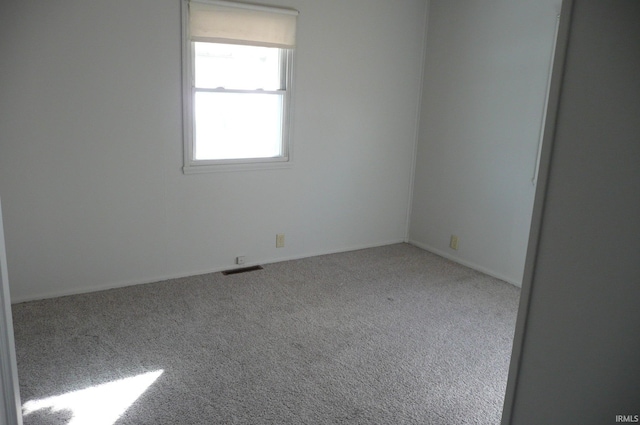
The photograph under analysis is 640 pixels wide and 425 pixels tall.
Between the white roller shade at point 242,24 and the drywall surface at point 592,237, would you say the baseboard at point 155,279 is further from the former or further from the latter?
the drywall surface at point 592,237

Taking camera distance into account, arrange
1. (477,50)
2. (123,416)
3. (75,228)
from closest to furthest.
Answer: (123,416) → (75,228) → (477,50)

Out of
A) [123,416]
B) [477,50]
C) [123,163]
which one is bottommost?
[123,416]

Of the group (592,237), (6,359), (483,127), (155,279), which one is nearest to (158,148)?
(155,279)

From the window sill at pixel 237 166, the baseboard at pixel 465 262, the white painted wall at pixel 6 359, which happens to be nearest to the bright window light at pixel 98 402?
the white painted wall at pixel 6 359

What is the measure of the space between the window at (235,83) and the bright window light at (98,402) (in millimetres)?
1748

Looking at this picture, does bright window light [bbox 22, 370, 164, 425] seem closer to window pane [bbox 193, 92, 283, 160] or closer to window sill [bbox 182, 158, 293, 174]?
window sill [bbox 182, 158, 293, 174]

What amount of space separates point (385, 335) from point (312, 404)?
34.7 inches

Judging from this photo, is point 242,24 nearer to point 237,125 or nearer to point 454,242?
point 237,125

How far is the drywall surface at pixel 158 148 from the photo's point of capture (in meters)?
3.15

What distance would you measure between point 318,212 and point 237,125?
1119 millimetres

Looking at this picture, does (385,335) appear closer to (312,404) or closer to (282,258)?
(312,404)

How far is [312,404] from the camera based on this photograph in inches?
93.6

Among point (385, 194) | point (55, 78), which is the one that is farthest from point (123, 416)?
point (385, 194)

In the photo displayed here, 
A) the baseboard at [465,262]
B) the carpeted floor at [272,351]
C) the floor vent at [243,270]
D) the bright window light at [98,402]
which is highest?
the baseboard at [465,262]
